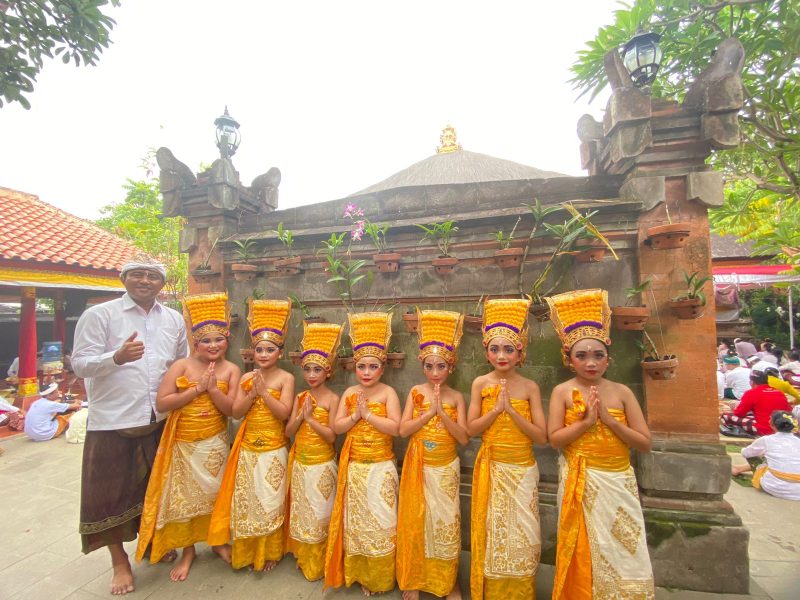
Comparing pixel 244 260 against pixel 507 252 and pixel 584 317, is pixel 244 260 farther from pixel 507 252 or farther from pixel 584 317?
pixel 584 317

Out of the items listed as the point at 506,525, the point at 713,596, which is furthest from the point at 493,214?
the point at 713,596

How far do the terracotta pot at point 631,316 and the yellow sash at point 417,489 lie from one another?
156 centimetres

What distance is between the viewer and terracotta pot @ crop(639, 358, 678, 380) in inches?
116

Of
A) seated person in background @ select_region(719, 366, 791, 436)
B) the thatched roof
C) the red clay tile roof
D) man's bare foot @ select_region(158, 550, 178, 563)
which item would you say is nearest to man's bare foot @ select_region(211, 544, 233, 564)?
man's bare foot @ select_region(158, 550, 178, 563)

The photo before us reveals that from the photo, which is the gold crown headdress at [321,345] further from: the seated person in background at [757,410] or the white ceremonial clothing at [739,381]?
the white ceremonial clothing at [739,381]

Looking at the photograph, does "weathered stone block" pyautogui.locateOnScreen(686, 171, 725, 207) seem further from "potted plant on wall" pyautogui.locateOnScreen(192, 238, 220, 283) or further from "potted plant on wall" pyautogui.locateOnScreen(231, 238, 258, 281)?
"potted plant on wall" pyautogui.locateOnScreen(192, 238, 220, 283)

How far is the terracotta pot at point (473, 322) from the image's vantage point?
3.45 metres

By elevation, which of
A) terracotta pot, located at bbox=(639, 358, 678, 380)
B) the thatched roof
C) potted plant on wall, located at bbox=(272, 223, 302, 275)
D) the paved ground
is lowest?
the paved ground

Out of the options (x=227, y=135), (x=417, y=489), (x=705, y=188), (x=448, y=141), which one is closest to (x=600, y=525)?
(x=417, y=489)

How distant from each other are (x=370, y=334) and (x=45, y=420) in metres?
8.58

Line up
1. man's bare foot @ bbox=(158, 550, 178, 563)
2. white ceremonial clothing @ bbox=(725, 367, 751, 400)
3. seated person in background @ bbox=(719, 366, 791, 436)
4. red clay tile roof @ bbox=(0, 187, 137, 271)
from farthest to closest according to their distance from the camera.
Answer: white ceremonial clothing @ bbox=(725, 367, 751, 400) → red clay tile roof @ bbox=(0, 187, 137, 271) → seated person in background @ bbox=(719, 366, 791, 436) → man's bare foot @ bbox=(158, 550, 178, 563)

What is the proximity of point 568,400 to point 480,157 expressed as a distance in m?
9.29

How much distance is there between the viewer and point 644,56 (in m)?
3.32

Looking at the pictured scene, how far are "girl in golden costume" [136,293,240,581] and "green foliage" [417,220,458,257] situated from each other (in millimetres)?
2093
